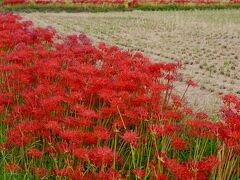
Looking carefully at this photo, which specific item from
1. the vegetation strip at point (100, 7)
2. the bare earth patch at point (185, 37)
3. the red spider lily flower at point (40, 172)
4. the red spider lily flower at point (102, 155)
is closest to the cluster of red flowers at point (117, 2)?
the vegetation strip at point (100, 7)

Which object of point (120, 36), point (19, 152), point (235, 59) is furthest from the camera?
point (120, 36)

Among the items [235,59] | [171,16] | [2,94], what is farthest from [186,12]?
[2,94]

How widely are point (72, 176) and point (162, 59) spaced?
9576mm

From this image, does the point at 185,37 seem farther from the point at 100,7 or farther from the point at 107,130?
the point at 107,130

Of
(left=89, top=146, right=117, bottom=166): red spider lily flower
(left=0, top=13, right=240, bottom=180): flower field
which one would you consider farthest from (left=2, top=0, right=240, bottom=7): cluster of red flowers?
(left=89, top=146, right=117, bottom=166): red spider lily flower

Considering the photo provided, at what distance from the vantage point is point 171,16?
24.3 meters

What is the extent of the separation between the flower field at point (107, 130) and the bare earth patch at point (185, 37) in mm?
2771

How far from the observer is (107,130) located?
4.44 meters

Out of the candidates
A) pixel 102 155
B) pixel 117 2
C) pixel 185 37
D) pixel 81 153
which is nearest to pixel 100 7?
pixel 117 2

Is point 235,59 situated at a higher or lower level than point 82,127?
lower

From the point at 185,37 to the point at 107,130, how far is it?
14.0 meters

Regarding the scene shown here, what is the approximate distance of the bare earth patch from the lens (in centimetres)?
1040

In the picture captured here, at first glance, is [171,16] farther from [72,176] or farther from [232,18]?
[72,176]

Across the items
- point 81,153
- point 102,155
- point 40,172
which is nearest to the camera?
point 102,155
